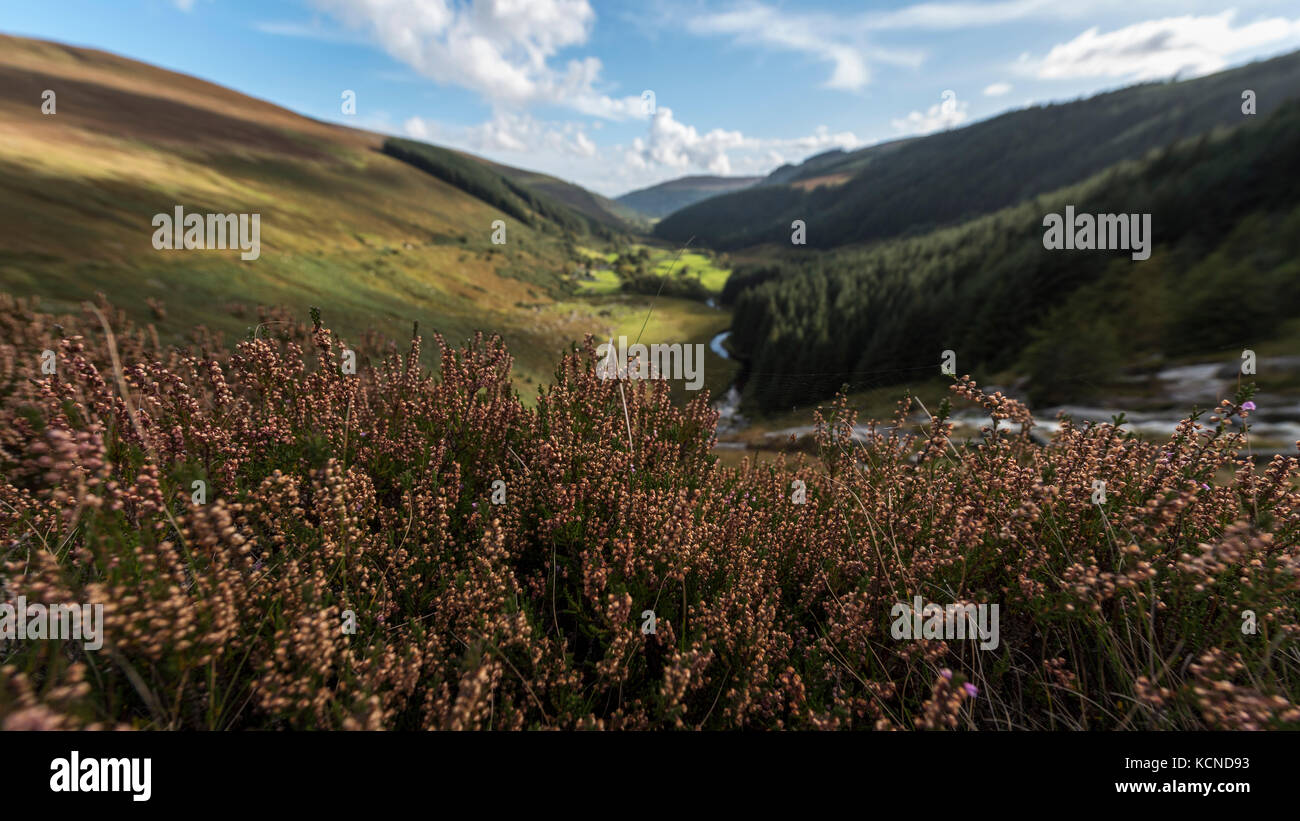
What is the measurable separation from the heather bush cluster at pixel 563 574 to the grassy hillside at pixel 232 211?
1.63 meters

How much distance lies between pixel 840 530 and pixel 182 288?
3560 centimetres

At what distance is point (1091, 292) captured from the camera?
2469cm

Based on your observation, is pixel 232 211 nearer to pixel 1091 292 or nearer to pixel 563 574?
pixel 563 574

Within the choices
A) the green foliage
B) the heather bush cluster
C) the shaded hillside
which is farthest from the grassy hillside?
the shaded hillside

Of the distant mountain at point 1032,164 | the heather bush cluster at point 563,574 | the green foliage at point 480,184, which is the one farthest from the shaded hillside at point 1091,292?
the distant mountain at point 1032,164

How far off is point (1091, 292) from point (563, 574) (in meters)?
33.7

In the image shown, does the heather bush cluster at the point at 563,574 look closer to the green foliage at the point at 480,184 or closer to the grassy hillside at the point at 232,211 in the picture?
the grassy hillside at the point at 232,211

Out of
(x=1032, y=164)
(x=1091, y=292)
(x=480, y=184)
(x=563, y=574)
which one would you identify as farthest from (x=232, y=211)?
(x=1032, y=164)

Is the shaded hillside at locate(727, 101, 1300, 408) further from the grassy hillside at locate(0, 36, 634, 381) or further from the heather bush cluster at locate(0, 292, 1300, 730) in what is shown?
the grassy hillside at locate(0, 36, 634, 381)

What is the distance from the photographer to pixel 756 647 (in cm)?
215

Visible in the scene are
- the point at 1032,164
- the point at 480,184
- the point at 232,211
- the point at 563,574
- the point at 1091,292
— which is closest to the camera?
the point at 563,574

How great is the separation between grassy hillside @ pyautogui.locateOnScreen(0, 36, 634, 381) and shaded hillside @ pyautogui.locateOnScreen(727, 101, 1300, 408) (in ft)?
62.0
